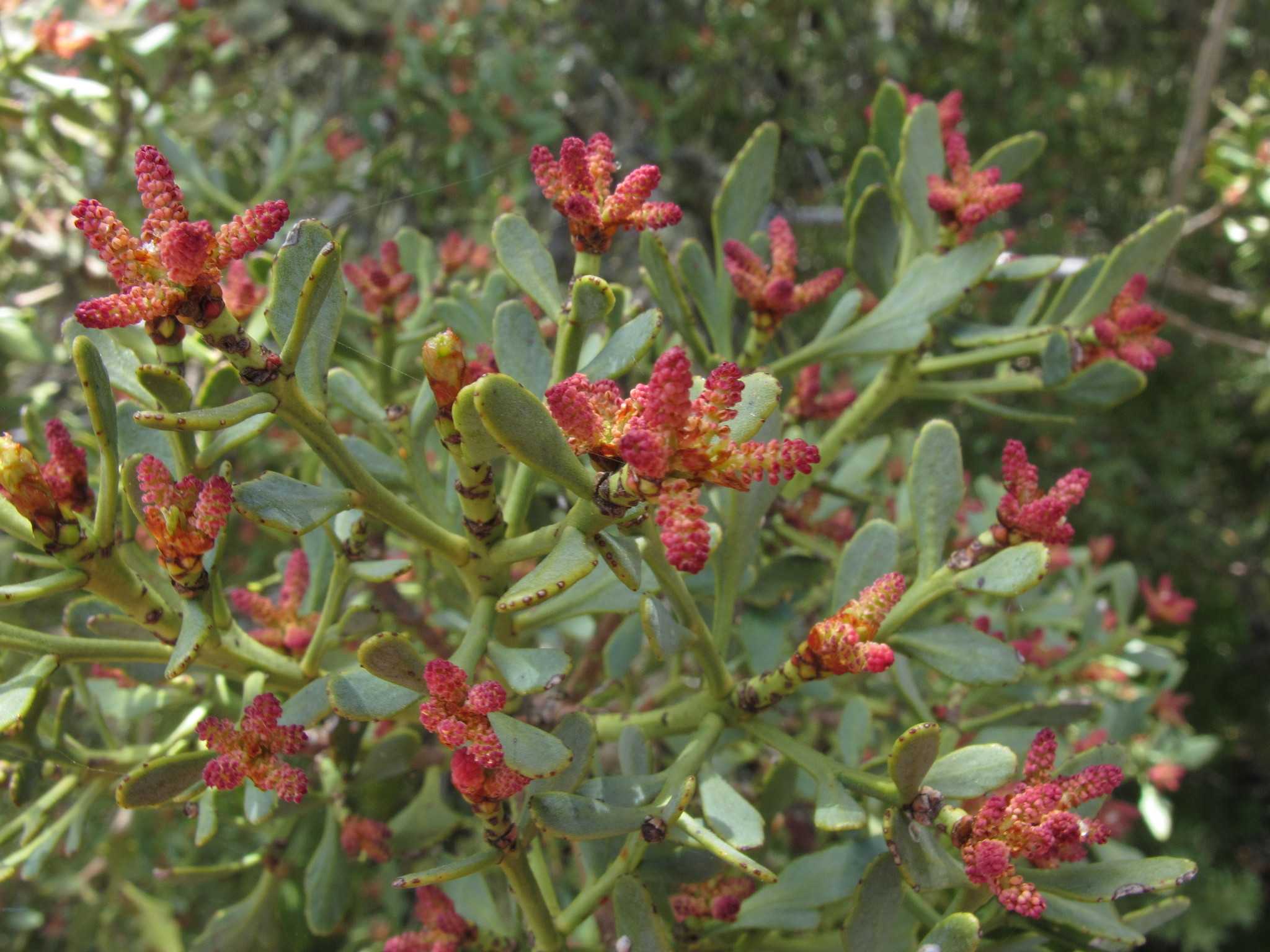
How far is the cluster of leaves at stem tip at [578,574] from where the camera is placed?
0.70m

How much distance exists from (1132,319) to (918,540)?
43cm

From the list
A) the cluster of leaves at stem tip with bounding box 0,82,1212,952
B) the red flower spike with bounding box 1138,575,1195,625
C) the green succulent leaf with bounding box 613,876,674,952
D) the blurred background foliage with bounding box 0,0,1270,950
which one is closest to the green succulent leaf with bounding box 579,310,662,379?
the cluster of leaves at stem tip with bounding box 0,82,1212,952

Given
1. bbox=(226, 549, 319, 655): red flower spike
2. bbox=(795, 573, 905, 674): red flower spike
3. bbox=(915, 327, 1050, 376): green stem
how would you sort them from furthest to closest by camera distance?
1. bbox=(915, 327, 1050, 376): green stem
2. bbox=(226, 549, 319, 655): red flower spike
3. bbox=(795, 573, 905, 674): red flower spike

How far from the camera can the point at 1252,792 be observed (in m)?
4.20

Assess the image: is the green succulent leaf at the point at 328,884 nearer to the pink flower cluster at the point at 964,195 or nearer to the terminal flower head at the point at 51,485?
the terminal flower head at the point at 51,485

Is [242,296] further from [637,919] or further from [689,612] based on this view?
[637,919]

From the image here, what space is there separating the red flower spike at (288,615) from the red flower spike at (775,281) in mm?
589

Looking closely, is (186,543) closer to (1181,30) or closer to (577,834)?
(577,834)

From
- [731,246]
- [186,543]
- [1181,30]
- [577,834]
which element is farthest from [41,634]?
[1181,30]

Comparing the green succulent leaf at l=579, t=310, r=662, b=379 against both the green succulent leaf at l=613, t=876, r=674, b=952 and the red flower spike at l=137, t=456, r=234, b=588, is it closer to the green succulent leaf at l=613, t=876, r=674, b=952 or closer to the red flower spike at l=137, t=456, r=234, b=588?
the red flower spike at l=137, t=456, r=234, b=588

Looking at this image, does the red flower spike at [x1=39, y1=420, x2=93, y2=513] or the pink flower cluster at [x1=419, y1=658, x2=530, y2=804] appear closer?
the pink flower cluster at [x1=419, y1=658, x2=530, y2=804]

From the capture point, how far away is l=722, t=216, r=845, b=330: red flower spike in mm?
1125

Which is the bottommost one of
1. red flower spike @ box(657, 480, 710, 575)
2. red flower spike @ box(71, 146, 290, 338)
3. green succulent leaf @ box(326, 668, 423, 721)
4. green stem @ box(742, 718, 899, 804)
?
green stem @ box(742, 718, 899, 804)

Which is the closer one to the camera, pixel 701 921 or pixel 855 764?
pixel 701 921
